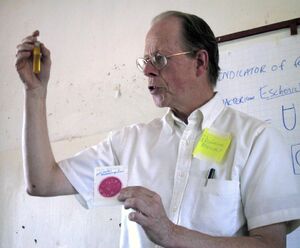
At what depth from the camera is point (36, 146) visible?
0.95 m

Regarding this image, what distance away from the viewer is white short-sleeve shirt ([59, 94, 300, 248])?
829mm

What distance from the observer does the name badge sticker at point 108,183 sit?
840 millimetres

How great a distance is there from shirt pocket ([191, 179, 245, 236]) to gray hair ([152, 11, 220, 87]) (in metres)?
0.36

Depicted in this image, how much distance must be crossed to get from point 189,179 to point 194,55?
14.5 inches

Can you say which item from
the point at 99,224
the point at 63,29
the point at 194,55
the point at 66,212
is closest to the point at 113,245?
the point at 99,224

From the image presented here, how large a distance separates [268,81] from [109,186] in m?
0.76

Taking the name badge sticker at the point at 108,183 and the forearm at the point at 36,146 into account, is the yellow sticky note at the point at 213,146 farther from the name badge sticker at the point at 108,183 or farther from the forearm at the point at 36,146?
the forearm at the point at 36,146

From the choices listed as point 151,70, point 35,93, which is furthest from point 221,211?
point 35,93

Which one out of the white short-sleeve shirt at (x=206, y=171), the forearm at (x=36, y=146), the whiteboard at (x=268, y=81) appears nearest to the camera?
the white short-sleeve shirt at (x=206, y=171)

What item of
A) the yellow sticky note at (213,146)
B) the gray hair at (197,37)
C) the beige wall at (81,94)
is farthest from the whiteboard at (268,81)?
the yellow sticky note at (213,146)

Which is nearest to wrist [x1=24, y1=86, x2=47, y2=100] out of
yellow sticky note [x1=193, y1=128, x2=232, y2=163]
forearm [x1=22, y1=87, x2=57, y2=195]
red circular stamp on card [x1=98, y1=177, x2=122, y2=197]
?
forearm [x1=22, y1=87, x2=57, y2=195]

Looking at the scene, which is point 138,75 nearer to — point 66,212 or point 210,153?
point 66,212

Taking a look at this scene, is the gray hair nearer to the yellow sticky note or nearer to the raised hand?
the yellow sticky note

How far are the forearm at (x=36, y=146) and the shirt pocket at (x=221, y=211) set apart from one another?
406 mm
